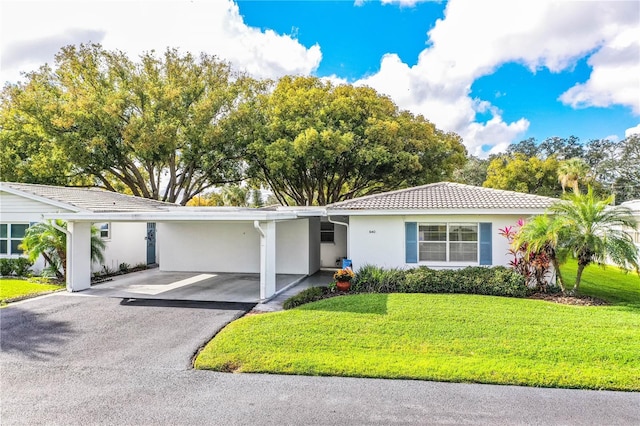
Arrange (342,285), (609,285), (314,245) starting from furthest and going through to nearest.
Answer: (314,245) → (609,285) → (342,285)

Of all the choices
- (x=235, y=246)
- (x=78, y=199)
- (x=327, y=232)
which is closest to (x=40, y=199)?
(x=78, y=199)

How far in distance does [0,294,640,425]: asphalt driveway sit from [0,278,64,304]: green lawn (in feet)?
15.5

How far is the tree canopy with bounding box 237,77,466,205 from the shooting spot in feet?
74.3

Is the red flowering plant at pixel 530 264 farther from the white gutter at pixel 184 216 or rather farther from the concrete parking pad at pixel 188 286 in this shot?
the concrete parking pad at pixel 188 286

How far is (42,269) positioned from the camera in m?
15.5

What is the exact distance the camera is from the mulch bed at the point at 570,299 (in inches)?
416

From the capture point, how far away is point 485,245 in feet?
42.1

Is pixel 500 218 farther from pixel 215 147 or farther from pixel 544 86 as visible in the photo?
pixel 215 147

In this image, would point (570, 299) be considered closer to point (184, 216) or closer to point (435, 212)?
point (435, 212)

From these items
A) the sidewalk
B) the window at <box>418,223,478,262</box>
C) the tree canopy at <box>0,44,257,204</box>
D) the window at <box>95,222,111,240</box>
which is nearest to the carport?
the sidewalk

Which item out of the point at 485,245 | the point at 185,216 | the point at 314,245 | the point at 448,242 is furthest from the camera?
the point at 314,245

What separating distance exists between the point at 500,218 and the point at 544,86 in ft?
46.7

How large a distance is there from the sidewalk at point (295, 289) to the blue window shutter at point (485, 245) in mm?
5680

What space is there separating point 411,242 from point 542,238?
13.1 feet
